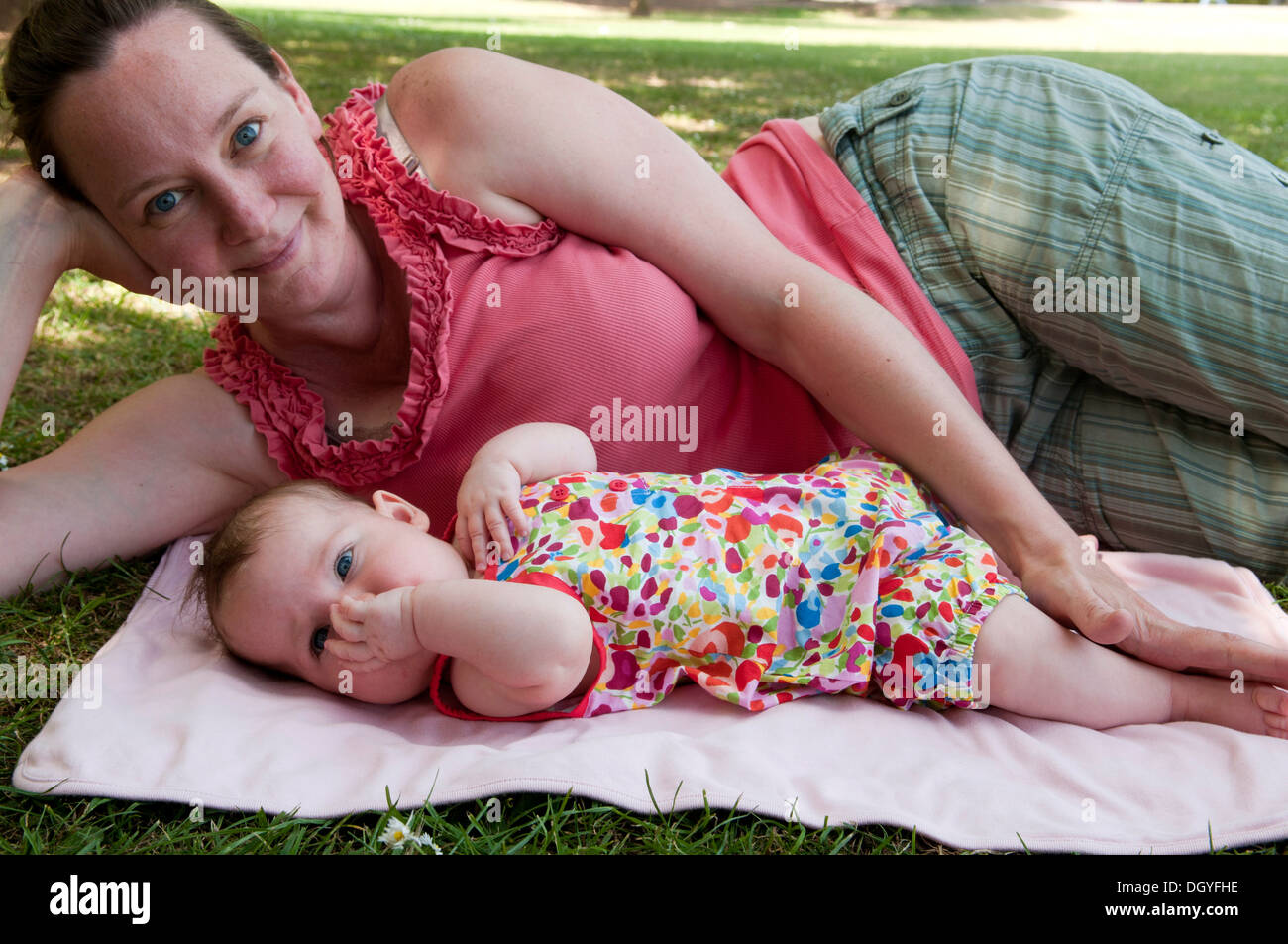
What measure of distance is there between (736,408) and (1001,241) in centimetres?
72

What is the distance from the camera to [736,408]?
8.40ft

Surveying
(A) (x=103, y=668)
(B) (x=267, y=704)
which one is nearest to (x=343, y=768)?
(B) (x=267, y=704)

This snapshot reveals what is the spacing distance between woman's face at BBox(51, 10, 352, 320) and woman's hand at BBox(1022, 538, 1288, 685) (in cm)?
160

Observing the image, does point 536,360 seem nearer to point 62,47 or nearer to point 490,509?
point 490,509

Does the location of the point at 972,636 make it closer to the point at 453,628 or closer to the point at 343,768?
the point at 453,628

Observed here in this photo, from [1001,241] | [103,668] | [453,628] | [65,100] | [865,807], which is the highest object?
[65,100]

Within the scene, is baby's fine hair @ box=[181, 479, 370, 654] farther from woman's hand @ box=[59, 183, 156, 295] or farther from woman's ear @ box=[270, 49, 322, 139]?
woman's ear @ box=[270, 49, 322, 139]

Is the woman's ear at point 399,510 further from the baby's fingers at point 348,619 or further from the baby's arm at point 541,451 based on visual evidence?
the baby's fingers at point 348,619

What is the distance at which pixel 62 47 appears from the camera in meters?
2.01

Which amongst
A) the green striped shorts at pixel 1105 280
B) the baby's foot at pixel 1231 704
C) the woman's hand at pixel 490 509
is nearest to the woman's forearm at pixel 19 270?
the woman's hand at pixel 490 509

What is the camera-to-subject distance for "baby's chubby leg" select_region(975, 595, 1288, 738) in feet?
6.57

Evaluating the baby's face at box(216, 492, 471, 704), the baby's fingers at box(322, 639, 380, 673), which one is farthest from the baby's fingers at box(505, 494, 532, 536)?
the baby's fingers at box(322, 639, 380, 673)

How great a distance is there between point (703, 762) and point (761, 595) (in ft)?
1.18

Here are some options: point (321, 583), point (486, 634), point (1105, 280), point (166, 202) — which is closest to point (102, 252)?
point (166, 202)
